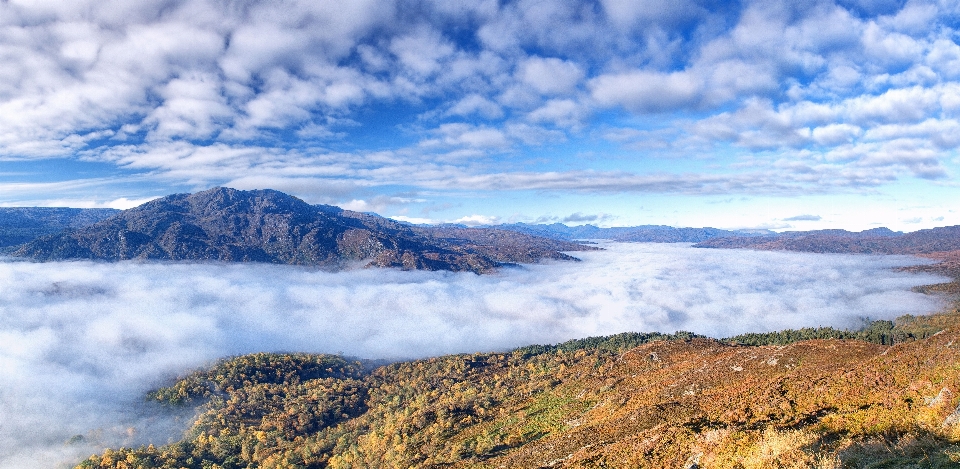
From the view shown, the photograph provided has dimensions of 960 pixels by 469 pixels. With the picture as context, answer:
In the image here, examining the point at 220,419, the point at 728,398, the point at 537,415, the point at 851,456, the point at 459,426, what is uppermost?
the point at 851,456

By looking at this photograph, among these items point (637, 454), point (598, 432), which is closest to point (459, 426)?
point (598, 432)

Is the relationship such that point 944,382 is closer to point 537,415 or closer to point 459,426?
point 537,415

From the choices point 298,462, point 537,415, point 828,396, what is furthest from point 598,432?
point 298,462

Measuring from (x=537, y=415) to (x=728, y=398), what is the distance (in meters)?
45.7

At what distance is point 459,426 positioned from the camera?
99.2m

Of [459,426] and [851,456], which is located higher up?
[851,456]

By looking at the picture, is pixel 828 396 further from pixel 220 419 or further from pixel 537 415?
pixel 220 419

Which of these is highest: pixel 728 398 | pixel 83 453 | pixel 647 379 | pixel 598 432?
pixel 728 398

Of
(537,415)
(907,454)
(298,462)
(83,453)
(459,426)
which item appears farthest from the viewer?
(83,453)

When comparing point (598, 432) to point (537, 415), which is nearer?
point (598, 432)

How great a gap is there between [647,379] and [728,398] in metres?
42.4

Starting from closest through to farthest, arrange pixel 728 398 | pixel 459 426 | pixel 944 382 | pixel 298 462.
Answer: pixel 944 382 < pixel 728 398 < pixel 459 426 < pixel 298 462

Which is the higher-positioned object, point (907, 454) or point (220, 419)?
point (907, 454)

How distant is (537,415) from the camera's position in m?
91.3
